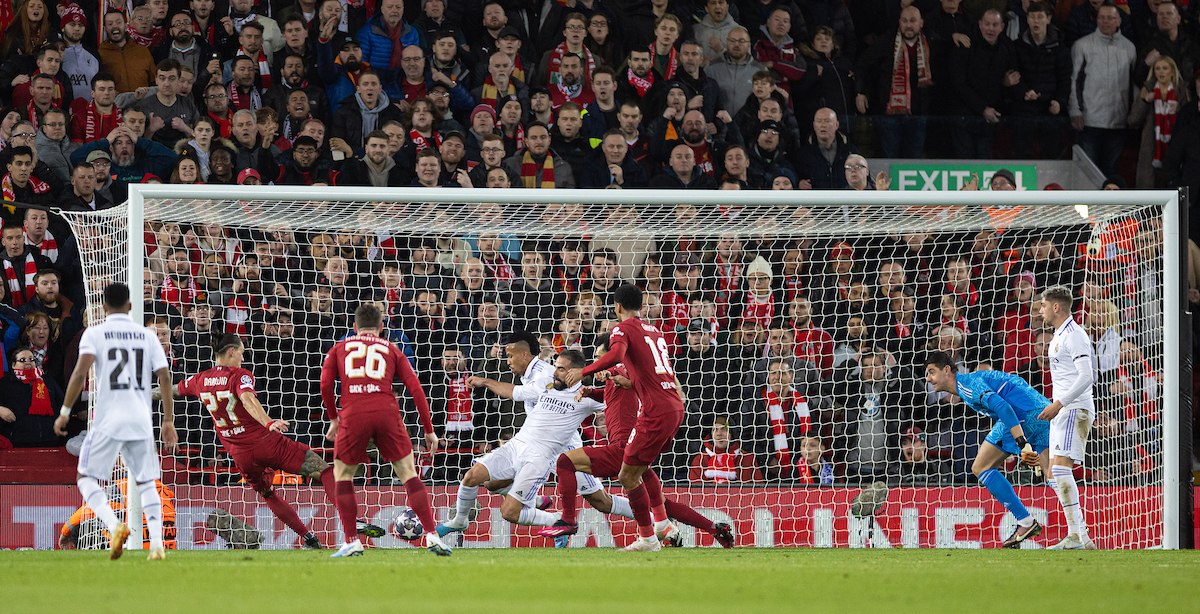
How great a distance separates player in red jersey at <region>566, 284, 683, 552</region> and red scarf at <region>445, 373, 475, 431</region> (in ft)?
7.23

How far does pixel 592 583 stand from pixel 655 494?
3421mm

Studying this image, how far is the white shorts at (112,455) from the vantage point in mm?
7574

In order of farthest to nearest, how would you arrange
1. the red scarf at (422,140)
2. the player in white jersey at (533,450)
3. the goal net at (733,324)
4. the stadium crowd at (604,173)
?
1. the red scarf at (422,140)
2. the stadium crowd at (604,173)
3. the goal net at (733,324)
4. the player in white jersey at (533,450)

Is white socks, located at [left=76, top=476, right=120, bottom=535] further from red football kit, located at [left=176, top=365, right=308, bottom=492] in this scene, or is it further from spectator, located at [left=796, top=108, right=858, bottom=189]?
spectator, located at [left=796, top=108, right=858, bottom=189]

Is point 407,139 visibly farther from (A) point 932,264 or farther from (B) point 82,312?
(A) point 932,264

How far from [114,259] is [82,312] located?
4.39 feet

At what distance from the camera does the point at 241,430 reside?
945 centimetres

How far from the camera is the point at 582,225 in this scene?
11227mm

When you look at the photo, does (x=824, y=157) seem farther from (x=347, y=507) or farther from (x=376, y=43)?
(x=347, y=507)

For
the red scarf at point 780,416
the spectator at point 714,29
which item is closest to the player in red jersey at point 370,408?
the red scarf at point 780,416

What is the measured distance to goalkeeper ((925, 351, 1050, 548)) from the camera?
9700 millimetres

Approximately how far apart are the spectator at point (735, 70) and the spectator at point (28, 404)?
7252 millimetres

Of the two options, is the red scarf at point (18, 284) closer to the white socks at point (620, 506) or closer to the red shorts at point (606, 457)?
the red shorts at point (606, 457)

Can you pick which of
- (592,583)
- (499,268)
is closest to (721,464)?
(499,268)
